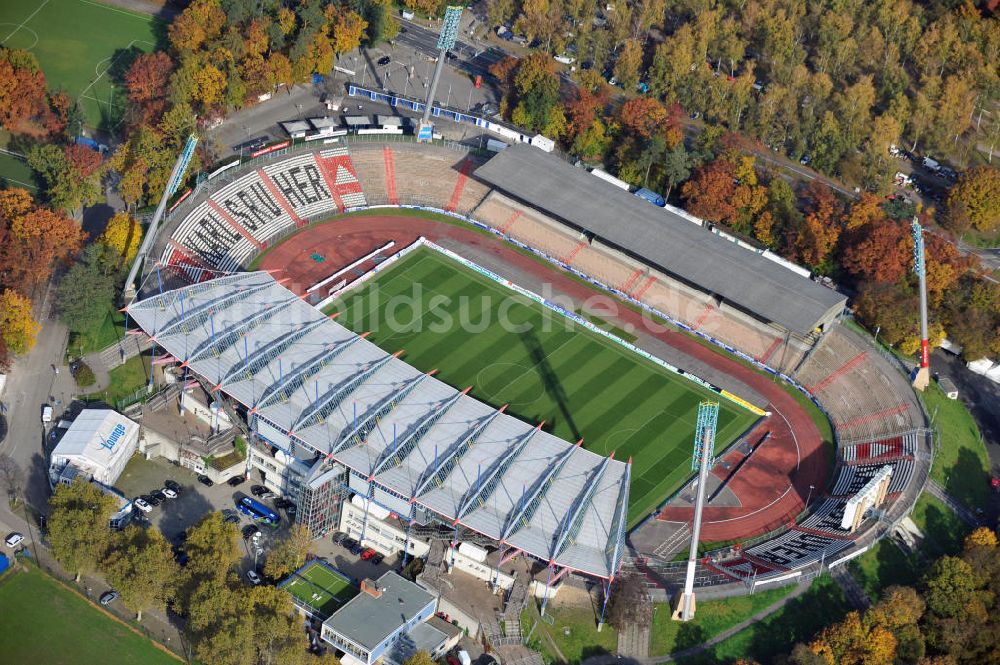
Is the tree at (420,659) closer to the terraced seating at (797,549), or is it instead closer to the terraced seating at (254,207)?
the terraced seating at (797,549)

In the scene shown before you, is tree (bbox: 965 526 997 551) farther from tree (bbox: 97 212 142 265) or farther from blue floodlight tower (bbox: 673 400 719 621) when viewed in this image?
tree (bbox: 97 212 142 265)

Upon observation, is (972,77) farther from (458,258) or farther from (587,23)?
(458,258)

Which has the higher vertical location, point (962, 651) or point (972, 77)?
point (972, 77)

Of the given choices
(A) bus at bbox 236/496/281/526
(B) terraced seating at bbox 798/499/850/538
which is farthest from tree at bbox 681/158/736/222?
(A) bus at bbox 236/496/281/526

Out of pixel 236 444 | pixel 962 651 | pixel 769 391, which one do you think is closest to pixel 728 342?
pixel 769 391

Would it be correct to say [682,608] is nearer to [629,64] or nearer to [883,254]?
[883,254]

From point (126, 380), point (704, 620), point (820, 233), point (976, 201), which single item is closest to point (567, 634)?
point (704, 620)
